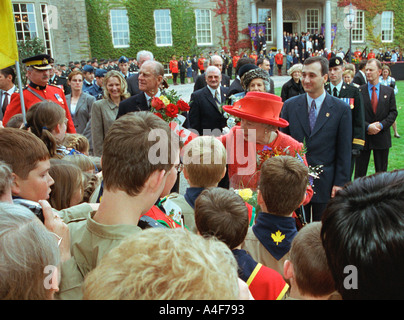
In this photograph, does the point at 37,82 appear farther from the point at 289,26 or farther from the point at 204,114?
the point at 289,26

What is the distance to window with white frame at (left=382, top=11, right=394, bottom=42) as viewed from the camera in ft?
112

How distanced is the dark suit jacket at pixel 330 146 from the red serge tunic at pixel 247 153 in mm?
661

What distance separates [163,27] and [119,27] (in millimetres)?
3492

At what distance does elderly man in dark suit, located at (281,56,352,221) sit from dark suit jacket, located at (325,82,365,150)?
30.3 inches

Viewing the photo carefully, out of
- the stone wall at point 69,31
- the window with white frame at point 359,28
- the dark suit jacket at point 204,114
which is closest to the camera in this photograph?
the dark suit jacket at point 204,114

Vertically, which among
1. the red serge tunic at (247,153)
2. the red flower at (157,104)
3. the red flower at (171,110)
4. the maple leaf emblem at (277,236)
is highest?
the red flower at (157,104)

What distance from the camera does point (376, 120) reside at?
5.83 meters

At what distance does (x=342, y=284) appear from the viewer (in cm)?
94

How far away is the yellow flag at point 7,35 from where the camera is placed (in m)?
3.47

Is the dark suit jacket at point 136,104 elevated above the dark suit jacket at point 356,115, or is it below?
above

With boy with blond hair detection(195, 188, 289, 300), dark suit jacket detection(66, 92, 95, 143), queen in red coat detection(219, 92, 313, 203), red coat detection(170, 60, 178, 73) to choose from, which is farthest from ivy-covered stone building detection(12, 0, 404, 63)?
boy with blond hair detection(195, 188, 289, 300)

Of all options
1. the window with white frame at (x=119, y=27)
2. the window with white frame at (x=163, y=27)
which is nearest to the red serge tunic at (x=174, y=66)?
the window with white frame at (x=163, y=27)

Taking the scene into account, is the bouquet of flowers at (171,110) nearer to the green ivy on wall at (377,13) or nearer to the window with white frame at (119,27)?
the window with white frame at (119,27)
